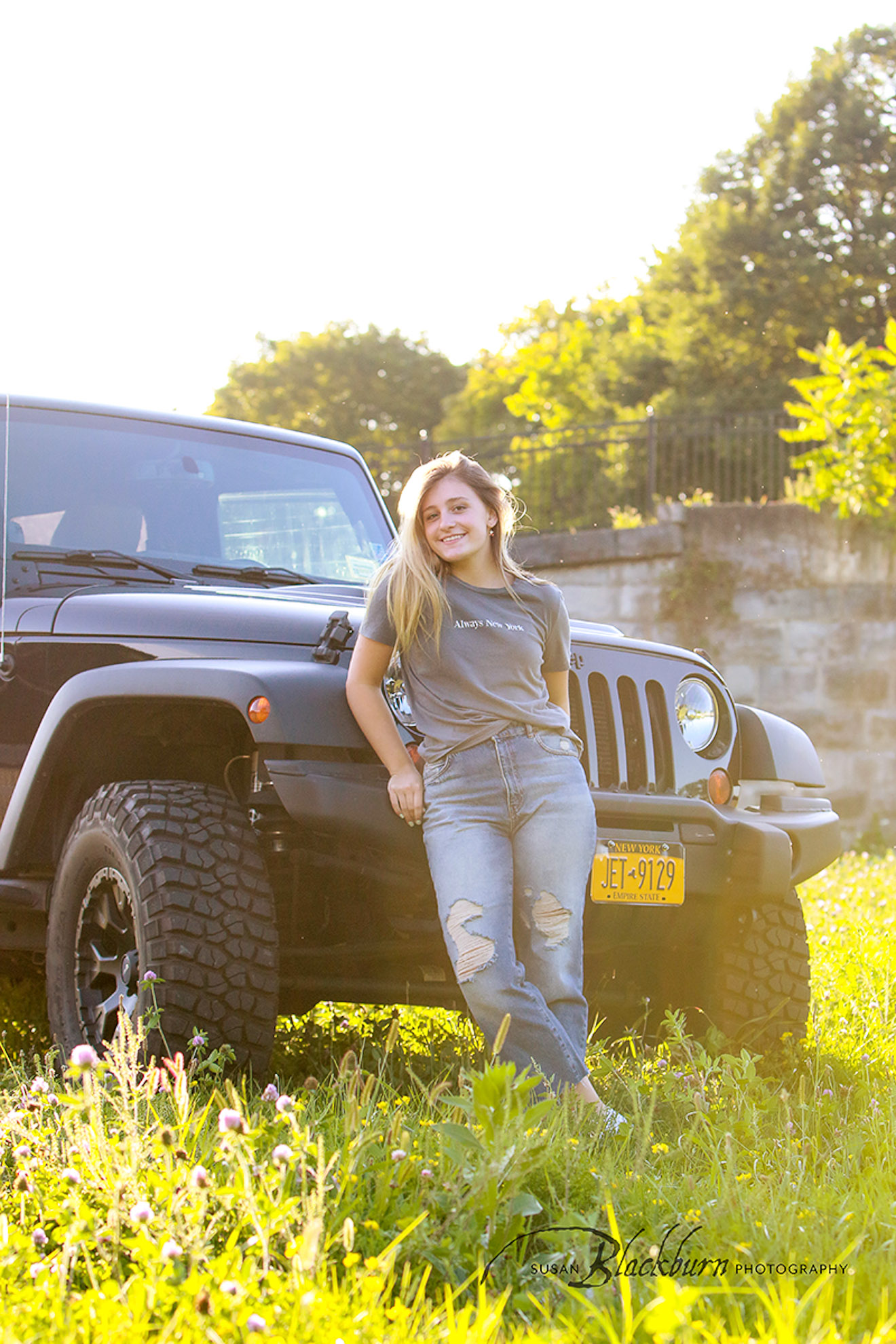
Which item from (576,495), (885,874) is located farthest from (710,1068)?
(576,495)

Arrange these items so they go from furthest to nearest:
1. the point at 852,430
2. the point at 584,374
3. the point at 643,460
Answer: the point at 584,374 → the point at 643,460 → the point at 852,430

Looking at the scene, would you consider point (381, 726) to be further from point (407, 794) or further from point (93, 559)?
point (93, 559)

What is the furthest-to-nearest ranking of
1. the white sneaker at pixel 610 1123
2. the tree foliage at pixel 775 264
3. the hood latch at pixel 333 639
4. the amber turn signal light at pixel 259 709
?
the tree foliage at pixel 775 264
the hood latch at pixel 333 639
the amber turn signal light at pixel 259 709
the white sneaker at pixel 610 1123

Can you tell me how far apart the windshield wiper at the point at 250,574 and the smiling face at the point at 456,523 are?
2.79 feet

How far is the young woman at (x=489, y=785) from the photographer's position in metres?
3.05

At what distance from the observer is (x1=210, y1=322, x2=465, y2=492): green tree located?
42500 mm

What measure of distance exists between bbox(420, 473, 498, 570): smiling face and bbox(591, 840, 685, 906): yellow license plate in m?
0.77

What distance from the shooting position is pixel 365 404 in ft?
142

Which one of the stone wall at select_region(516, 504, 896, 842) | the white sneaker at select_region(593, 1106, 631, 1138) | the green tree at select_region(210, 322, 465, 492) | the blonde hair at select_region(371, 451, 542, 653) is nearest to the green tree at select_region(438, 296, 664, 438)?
the green tree at select_region(210, 322, 465, 492)

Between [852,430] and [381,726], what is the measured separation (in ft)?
26.4

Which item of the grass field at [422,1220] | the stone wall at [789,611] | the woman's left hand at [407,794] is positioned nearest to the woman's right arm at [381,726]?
the woman's left hand at [407,794]

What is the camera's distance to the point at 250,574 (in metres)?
4.07

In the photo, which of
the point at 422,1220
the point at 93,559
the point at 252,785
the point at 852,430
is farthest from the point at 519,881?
the point at 852,430

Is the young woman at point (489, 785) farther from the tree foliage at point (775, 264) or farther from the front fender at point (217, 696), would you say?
the tree foliage at point (775, 264)
